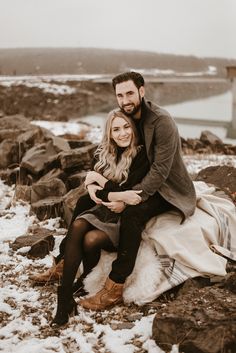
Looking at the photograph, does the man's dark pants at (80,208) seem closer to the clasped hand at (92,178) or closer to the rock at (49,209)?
the clasped hand at (92,178)

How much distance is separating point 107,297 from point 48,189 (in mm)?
3197

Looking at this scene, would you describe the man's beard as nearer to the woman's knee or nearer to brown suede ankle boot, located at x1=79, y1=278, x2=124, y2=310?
the woman's knee

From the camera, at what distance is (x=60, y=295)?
3842 millimetres

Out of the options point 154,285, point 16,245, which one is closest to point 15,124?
point 16,245

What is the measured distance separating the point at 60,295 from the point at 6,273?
4.14 ft

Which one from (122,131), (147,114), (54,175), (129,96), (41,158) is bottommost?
(54,175)

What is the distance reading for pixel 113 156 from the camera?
14.3ft

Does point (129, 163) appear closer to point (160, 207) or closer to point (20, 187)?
point (160, 207)

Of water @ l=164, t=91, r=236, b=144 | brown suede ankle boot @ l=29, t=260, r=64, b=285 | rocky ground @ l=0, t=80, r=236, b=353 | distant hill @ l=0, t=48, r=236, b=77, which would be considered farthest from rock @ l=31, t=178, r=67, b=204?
distant hill @ l=0, t=48, r=236, b=77

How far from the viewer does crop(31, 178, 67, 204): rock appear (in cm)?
695

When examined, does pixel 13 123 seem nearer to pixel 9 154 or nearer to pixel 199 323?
pixel 9 154

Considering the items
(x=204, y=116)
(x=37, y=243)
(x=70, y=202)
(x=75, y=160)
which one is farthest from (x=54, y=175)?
(x=204, y=116)

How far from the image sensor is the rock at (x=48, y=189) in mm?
6953

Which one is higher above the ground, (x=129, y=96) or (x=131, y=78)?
(x=131, y=78)
